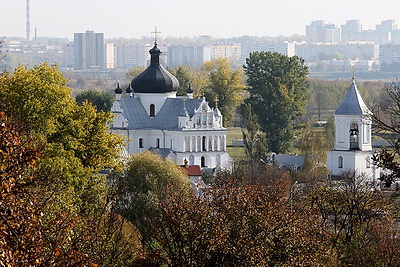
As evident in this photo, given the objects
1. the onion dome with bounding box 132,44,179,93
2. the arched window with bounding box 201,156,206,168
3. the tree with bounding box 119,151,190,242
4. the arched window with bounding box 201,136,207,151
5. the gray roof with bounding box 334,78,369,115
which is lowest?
the arched window with bounding box 201,156,206,168

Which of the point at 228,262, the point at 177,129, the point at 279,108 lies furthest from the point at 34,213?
the point at 279,108

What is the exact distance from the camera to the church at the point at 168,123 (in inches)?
2283

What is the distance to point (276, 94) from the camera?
217 ft

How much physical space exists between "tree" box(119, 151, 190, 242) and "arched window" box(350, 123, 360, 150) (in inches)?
552

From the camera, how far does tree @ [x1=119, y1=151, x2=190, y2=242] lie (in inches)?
1326

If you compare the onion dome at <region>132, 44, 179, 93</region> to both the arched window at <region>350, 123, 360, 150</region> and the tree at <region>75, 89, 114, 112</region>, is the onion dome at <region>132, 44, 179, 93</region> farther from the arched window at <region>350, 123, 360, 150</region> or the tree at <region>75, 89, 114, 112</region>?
the tree at <region>75, 89, 114, 112</region>

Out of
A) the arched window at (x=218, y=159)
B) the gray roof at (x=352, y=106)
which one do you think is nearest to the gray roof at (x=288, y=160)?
the arched window at (x=218, y=159)

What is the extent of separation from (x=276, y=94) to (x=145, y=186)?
29.6 meters

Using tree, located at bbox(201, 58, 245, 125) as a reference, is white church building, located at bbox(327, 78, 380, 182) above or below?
below

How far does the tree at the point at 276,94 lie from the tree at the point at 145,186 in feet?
79.4

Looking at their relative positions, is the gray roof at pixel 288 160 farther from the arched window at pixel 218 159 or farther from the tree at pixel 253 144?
the arched window at pixel 218 159

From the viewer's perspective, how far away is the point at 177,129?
5809cm

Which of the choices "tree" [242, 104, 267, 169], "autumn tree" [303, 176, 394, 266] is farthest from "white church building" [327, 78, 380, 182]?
"autumn tree" [303, 176, 394, 266]

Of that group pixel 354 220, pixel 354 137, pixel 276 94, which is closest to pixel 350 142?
pixel 354 137
